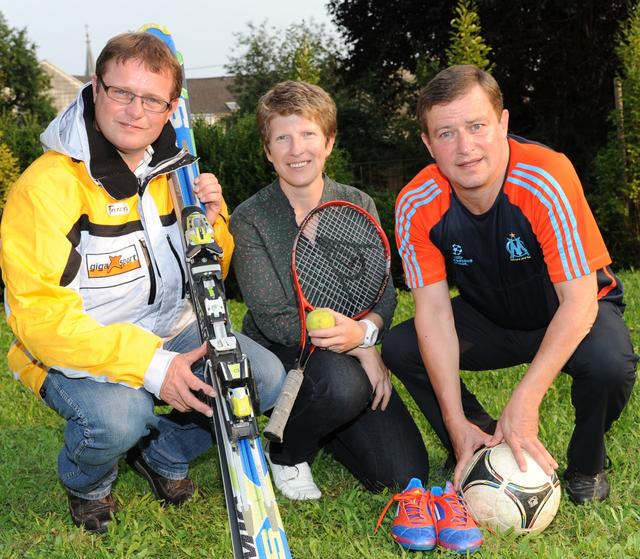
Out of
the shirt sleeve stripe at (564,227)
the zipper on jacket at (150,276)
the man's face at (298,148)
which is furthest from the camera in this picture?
the man's face at (298,148)

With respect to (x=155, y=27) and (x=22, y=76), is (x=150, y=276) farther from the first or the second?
(x=22, y=76)

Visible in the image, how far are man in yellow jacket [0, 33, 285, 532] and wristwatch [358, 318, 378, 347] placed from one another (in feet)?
1.31

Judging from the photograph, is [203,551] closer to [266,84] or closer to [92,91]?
[92,91]

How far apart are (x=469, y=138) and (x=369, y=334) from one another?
945 mm

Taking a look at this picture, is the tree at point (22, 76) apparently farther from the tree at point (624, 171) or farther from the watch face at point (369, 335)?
the watch face at point (369, 335)

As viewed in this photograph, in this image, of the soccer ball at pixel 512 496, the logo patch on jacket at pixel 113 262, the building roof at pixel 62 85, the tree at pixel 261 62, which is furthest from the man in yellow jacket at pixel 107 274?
the building roof at pixel 62 85

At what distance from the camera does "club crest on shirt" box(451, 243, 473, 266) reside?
327 cm

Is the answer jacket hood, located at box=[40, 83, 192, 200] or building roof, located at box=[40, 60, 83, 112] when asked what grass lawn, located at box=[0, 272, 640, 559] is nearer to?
jacket hood, located at box=[40, 83, 192, 200]

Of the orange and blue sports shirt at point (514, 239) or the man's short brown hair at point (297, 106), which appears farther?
the man's short brown hair at point (297, 106)

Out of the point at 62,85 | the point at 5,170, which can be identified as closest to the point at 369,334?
the point at 5,170

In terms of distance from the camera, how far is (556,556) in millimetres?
2695

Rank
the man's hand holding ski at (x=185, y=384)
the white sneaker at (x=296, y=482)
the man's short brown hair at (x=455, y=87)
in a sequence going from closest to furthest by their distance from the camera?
1. the man's hand holding ski at (x=185, y=384)
2. the man's short brown hair at (x=455, y=87)
3. the white sneaker at (x=296, y=482)

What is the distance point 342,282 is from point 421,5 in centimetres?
1401

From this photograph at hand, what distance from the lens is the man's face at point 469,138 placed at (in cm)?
301
